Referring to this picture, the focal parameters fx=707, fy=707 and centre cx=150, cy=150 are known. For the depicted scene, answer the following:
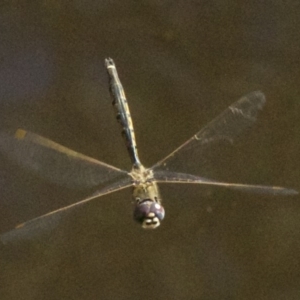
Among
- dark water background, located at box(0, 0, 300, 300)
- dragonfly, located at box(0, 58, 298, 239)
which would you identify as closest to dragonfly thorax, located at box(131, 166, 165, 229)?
dragonfly, located at box(0, 58, 298, 239)

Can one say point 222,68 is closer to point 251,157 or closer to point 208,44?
point 208,44

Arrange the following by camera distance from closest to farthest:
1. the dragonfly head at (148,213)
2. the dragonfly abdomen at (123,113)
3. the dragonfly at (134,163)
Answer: the dragonfly head at (148,213) → the dragonfly at (134,163) → the dragonfly abdomen at (123,113)

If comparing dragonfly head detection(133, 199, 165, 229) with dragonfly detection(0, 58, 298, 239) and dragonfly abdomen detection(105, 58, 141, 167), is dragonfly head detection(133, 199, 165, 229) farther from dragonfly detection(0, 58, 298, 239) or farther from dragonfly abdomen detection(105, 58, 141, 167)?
dragonfly abdomen detection(105, 58, 141, 167)

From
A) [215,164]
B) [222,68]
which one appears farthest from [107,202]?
[222,68]

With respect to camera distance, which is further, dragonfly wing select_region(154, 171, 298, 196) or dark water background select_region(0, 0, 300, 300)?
dark water background select_region(0, 0, 300, 300)

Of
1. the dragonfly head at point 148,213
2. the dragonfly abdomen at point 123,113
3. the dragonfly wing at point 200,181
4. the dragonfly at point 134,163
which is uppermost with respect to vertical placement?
the dragonfly abdomen at point 123,113

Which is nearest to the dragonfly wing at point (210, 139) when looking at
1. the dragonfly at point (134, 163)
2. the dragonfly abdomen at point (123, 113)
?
the dragonfly at point (134, 163)

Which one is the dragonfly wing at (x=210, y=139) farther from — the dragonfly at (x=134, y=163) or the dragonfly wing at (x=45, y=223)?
the dragonfly wing at (x=45, y=223)
